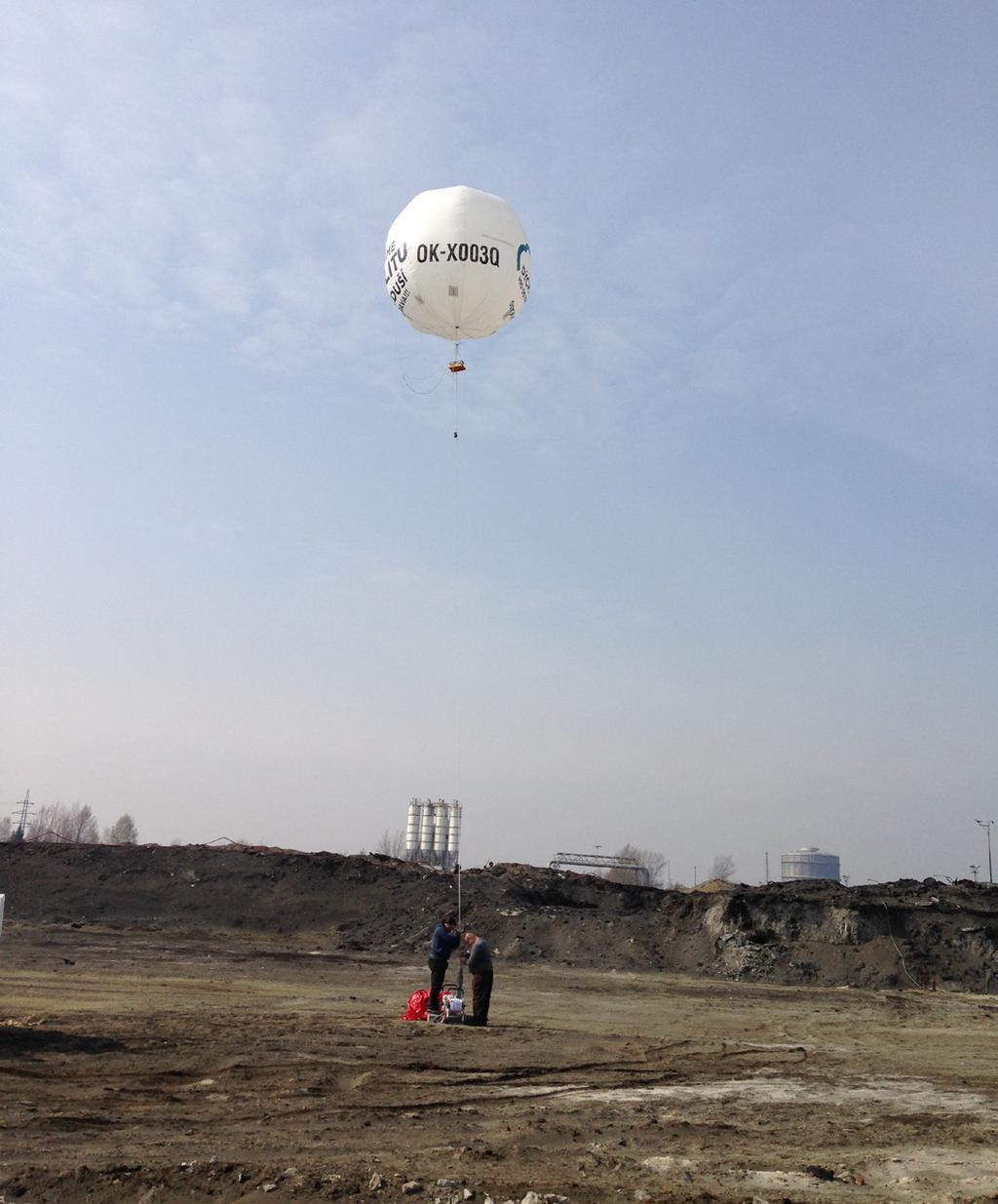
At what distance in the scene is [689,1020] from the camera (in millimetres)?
17641

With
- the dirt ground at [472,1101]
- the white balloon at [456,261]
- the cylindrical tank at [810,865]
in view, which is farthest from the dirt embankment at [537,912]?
the cylindrical tank at [810,865]

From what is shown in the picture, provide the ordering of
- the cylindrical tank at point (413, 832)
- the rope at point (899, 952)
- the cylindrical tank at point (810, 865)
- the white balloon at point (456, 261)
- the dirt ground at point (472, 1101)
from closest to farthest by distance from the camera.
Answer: the dirt ground at point (472, 1101) < the white balloon at point (456, 261) < the rope at point (899, 952) < the cylindrical tank at point (413, 832) < the cylindrical tank at point (810, 865)

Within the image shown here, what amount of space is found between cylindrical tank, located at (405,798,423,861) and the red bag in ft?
148

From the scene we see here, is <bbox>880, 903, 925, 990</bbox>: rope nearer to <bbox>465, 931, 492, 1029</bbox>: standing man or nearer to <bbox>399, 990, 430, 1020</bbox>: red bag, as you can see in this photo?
<bbox>465, 931, 492, 1029</bbox>: standing man

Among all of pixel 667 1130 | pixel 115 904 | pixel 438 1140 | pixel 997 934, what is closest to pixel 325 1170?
pixel 438 1140

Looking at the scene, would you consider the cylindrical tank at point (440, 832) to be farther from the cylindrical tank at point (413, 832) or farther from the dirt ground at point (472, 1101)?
the dirt ground at point (472, 1101)

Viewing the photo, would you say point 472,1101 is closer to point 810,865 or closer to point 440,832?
point 440,832

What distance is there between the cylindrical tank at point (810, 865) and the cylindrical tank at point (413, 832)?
65.9m

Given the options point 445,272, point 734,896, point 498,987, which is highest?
point 445,272

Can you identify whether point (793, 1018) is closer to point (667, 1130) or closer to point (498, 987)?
point (498, 987)

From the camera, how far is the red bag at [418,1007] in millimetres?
15455

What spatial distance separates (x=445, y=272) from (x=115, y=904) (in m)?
27.8

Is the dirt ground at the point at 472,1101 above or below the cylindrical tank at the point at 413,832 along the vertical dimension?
below

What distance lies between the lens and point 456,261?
56.6 feet
